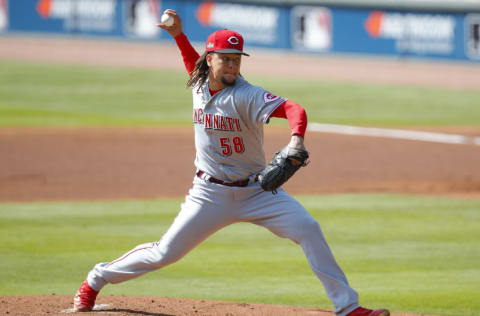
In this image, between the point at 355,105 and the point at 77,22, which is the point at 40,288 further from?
the point at 77,22

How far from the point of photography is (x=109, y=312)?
5.13 m

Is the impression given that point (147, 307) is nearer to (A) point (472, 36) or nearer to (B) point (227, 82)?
(B) point (227, 82)

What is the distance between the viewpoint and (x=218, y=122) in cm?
480

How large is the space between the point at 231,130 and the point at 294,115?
479 mm

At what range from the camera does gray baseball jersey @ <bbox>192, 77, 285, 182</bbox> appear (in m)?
4.73

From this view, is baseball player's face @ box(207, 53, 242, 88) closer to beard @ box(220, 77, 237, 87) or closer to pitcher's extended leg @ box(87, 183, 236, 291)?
beard @ box(220, 77, 237, 87)

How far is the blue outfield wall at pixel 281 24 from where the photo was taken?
25.4 m

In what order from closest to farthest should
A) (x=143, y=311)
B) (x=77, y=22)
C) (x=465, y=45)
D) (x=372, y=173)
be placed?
(x=143, y=311) < (x=372, y=173) < (x=465, y=45) < (x=77, y=22)

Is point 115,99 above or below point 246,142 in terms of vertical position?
below

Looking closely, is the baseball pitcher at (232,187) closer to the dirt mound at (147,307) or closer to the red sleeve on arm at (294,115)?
the red sleeve on arm at (294,115)

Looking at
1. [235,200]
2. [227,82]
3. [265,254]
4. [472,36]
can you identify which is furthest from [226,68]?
[472,36]

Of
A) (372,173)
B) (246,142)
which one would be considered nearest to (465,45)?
(372,173)

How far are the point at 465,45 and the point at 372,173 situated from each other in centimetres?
1463

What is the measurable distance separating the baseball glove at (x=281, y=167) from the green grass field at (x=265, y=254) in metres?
1.58
